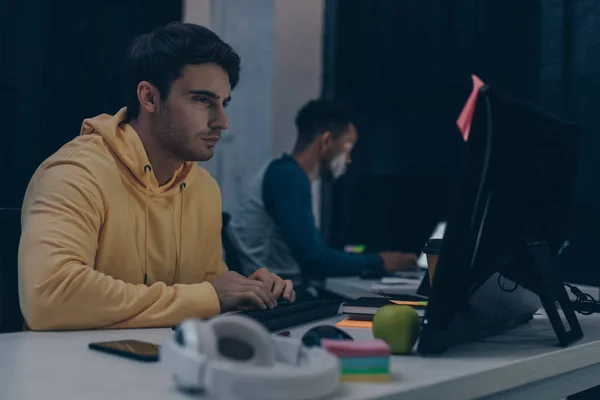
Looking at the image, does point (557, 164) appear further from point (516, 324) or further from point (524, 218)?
point (516, 324)

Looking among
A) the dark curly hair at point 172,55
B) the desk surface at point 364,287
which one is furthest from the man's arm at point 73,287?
the desk surface at point 364,287

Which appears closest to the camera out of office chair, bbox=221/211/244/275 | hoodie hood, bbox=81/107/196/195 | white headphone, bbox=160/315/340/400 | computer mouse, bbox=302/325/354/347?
white headphone, bbox=160/315/340/400

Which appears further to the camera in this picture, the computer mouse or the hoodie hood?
the hoodie hood

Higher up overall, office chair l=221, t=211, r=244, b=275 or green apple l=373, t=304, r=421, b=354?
green apple l=373, t=304, r=421, b=354

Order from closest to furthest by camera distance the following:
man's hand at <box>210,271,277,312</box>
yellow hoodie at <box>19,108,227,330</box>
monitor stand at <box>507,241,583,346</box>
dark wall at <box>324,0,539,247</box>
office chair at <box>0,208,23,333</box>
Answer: monitor stand at <box>507,241,583,346</box>
yellow hoodie at <box>19,108,227,330</box>
man's hand at <box>210,271,277,312</box>
office chair at <box>0,208,23,333</box>
dark wall at <box>324,0,539,247</box>

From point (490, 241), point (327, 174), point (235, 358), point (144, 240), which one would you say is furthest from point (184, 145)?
point (327, 174)

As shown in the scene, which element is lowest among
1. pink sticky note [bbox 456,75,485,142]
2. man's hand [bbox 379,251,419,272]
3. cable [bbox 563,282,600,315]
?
man's hand [bbox 379,251,419,272]

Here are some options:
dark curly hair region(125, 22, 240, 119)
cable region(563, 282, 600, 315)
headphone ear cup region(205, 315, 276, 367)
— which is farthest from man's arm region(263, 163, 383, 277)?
headphone ear cup region(205, 315, 276, 367)

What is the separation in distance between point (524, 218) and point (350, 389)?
511 mm

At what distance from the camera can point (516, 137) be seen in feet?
3.47

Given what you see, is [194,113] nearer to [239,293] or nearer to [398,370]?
[239,293]

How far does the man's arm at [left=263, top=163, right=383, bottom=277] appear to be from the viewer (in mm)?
2936

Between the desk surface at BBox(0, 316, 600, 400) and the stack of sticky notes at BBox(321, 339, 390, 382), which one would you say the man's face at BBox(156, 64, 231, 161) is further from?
the stack of sticky notes at BBox(321, 339, 390, 382)

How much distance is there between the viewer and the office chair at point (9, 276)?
1.53 m
